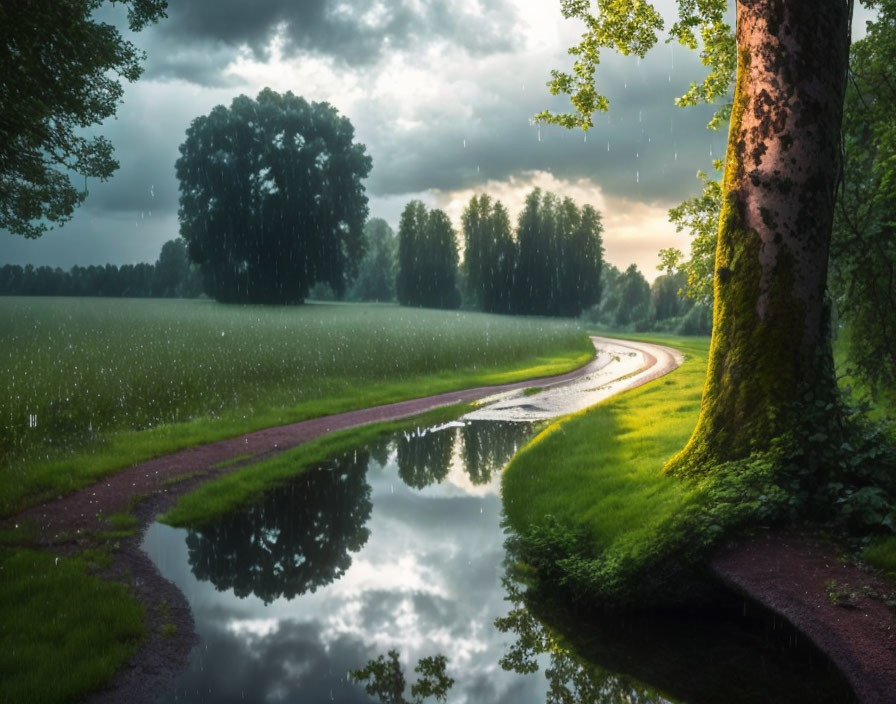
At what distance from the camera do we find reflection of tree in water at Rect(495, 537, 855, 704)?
5.55 metres

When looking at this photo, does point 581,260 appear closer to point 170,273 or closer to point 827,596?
point 170,273

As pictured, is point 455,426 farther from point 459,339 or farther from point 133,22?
point 459,339

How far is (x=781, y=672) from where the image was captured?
575 cm

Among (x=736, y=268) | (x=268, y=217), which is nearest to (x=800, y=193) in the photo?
(x=736, y=268)

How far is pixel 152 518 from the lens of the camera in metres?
10.0

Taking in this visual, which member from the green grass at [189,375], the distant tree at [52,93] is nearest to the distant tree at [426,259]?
the green grass at [189,375]

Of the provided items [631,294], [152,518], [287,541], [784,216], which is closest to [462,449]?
[287,541]

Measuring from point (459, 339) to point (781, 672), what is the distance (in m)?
35.1

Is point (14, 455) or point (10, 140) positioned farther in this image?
point (10, 140)

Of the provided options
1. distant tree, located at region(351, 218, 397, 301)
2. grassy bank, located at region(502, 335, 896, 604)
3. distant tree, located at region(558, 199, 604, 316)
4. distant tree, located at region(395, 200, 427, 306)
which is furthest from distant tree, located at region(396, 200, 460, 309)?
grassy bank, located at region(502, 335, 896, 604)

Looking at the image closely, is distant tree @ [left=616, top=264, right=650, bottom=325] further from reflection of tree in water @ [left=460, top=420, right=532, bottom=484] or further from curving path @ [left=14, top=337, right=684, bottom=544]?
A: reflection of tree in water @ [left=460, top=420, right=532, bottom=484]

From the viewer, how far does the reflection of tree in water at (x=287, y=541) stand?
319 inches

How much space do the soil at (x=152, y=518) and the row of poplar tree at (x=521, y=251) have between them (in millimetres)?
69469

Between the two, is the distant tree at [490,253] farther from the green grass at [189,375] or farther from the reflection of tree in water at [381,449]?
the reflection of tree in water at [381,449]
